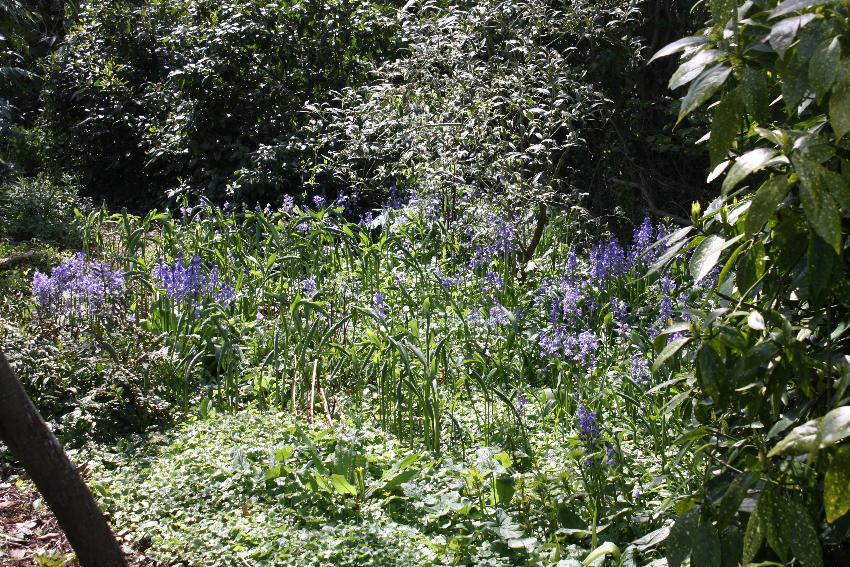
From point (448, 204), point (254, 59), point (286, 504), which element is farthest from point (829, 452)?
point (254, 59)

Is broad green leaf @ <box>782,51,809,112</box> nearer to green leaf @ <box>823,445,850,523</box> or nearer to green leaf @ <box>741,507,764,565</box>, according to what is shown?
green leaf @ <box>823,445,850,523</box>

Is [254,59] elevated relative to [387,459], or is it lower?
elevated

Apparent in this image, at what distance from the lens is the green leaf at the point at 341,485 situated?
3.44 m

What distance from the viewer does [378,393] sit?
4.54 metres

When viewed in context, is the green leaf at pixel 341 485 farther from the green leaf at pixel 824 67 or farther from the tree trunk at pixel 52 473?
the green leaf at pixel 824 67

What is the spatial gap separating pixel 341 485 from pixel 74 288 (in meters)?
2.67

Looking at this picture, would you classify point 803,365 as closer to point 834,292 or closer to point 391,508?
point 834,292

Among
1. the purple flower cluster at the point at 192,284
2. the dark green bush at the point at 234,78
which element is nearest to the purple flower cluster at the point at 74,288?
the purple flower cluster at the point at 192,284

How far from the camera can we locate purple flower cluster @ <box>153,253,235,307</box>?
5.23 meters

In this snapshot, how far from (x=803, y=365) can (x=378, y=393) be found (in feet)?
9.70

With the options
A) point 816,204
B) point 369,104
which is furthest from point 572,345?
point 369,104

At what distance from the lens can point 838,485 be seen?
57.6 inches

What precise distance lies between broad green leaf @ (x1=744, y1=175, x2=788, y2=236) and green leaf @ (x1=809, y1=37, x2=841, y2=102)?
0.55 ft

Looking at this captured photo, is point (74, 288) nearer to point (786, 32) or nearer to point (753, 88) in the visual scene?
point (753, 88)
